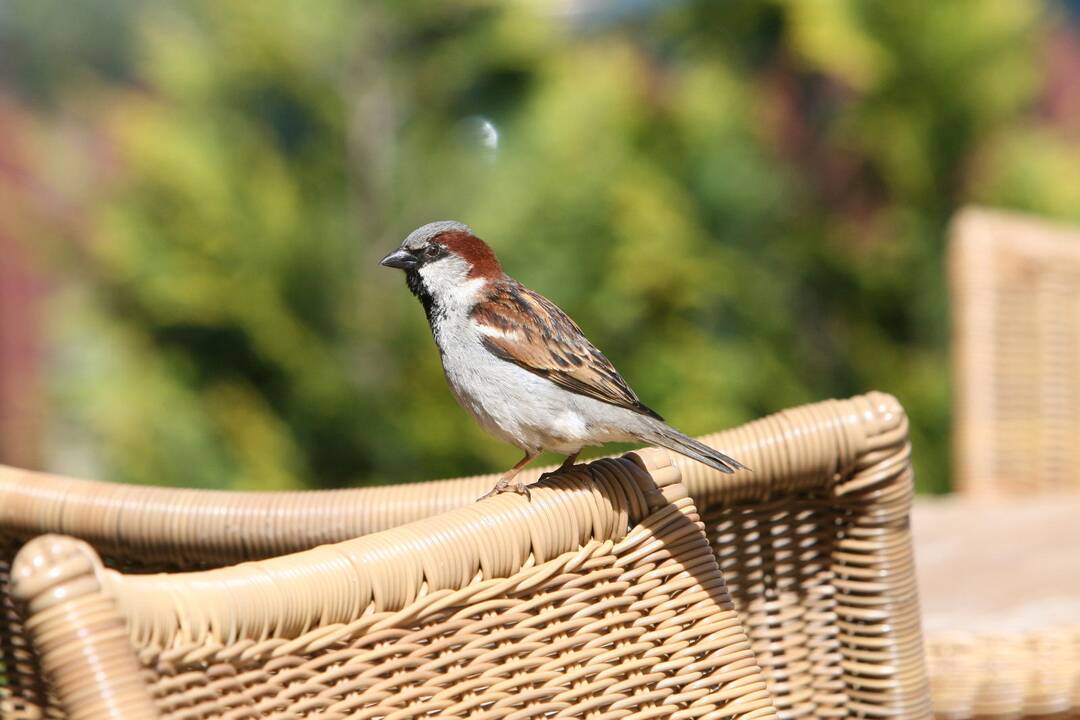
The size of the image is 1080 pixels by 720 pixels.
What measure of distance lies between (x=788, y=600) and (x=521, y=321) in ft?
1.59

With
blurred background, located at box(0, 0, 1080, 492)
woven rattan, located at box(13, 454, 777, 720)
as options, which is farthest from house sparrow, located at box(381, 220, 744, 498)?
blurred background, located at box(0, 0, 1080, 492)

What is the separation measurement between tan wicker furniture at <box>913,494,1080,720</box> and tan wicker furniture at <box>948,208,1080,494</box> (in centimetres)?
11

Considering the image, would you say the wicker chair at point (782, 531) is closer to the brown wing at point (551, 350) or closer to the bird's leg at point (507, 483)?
the bird's leg at point (507, 483)

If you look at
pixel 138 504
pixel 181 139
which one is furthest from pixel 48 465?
pixel 138 504

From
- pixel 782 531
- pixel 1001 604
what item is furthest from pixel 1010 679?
pixel 782 531

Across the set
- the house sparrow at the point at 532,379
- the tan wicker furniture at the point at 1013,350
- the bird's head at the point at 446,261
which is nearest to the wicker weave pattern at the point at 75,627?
the house sparrow at the point at 532,379

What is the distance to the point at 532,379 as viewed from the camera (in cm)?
148

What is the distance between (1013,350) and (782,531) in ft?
5.13

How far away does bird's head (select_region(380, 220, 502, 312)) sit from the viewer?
1.67 meters

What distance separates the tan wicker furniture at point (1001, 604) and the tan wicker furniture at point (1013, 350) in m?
0.11

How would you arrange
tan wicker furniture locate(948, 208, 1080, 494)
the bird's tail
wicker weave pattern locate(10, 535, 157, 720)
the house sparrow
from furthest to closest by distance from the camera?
tan wicker furniture locate(948, 208, 1080, 494) < the house sparrow < the bird's tail < wicker weave pattern locate(10, 535, 157, 720)

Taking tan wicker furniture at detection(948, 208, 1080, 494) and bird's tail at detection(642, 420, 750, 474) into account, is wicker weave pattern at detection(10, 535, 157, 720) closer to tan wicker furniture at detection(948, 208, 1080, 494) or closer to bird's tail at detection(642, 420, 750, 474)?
bird's tail at detection(642, 420, 750, 474)

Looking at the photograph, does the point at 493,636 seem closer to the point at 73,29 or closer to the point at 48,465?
the point at 48,465

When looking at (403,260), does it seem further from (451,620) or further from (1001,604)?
(1001,604)
